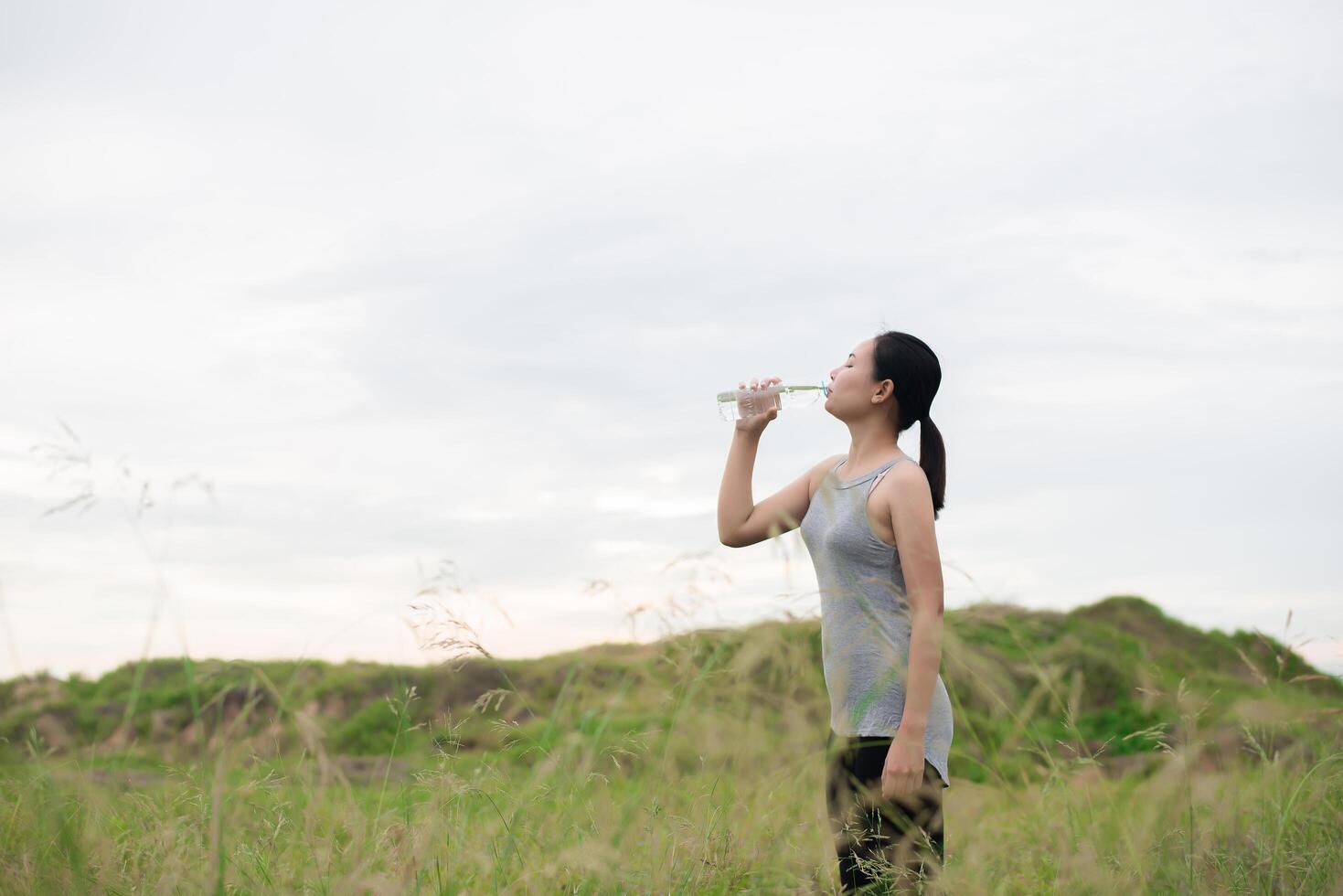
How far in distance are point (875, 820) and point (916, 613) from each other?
557 mm

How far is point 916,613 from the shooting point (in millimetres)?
2799

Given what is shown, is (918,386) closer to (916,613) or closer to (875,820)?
(916,613)

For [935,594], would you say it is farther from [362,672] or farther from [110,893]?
[362,672]

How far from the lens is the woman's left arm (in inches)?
107

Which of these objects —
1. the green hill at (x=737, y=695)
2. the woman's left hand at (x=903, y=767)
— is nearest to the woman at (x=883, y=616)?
the woman's left hand at (x=903, y=767)

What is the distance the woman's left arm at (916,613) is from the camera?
8.92 feet

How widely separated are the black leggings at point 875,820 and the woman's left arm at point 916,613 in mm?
97

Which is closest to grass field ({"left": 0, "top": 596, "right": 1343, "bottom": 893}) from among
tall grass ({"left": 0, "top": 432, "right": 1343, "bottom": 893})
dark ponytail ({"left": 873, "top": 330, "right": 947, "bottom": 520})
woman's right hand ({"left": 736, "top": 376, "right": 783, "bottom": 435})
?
tall grass ({"left": 0, "top": 432, "right": 1343, "bottom": 893})

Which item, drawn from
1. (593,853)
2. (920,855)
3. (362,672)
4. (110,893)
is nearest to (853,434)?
(920,855)

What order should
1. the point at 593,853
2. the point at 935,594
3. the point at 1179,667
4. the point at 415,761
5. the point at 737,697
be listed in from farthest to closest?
the point at 1179,667, the point at 415,761, the point at 935,594, the point at 737,697, the point at 593,853

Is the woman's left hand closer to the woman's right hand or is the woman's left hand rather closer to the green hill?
the green hill

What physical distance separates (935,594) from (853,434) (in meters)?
0.61

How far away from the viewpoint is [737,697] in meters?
2.62

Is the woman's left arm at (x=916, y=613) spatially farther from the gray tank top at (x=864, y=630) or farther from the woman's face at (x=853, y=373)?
the woman's face at (x=853, y=373)
